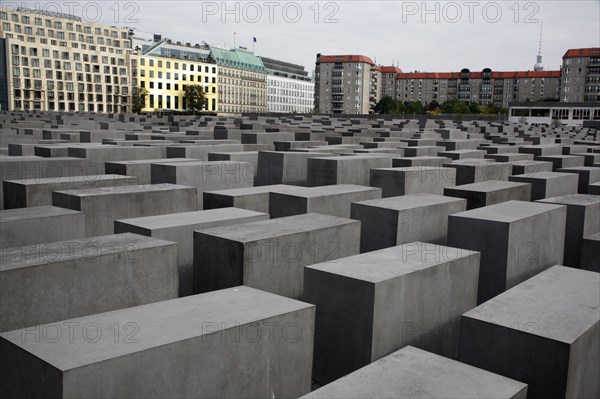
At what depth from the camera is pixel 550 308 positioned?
4.75 meters

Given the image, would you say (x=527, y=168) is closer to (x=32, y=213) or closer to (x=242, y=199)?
(x=242, y=199)

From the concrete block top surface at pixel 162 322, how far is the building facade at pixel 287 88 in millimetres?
125528

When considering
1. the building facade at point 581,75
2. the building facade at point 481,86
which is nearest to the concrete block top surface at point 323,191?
the building facade at point 581,75

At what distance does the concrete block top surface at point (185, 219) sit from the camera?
253 inches

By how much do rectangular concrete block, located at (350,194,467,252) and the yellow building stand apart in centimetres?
9194

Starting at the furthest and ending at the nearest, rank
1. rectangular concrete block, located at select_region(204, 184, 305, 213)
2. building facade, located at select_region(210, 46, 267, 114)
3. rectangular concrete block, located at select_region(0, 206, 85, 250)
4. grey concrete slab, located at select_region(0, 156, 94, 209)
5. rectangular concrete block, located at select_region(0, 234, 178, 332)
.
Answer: building facade, located at select_region(210, 46, 267, 114)
grey concrete slab, located at select_region(0, 156, 94, 209)
rectangular concrete block, located at select_region(204, 184, 305, 213)
rectangular concrete block, located at select_region(0, 206, 85, 250)
rectangular concrete block, located at select_region(0, 234, 178, 332)

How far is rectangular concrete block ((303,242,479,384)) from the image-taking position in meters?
4.89

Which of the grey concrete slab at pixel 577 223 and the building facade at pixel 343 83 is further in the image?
the building facade at pixel 343 83

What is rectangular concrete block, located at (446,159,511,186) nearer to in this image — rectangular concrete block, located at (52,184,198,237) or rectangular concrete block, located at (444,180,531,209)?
rectangular concrete block, located at (444,180,531,209)

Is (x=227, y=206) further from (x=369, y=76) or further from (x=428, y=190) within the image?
(x=369, y=76)

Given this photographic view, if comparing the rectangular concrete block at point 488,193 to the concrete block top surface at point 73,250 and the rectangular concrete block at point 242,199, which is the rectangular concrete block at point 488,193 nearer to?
the rectangular concrete block at point 242,199

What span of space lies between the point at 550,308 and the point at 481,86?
495ft

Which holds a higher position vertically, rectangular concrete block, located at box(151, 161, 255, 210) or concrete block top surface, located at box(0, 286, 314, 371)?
rectangular concrete block, located at box(151, 161, 255, 210)

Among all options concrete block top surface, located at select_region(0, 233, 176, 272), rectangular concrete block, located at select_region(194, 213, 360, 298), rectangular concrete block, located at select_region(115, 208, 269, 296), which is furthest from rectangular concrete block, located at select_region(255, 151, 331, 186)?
concrete block top surface, located at select_region(0, 233, 176, 272)
